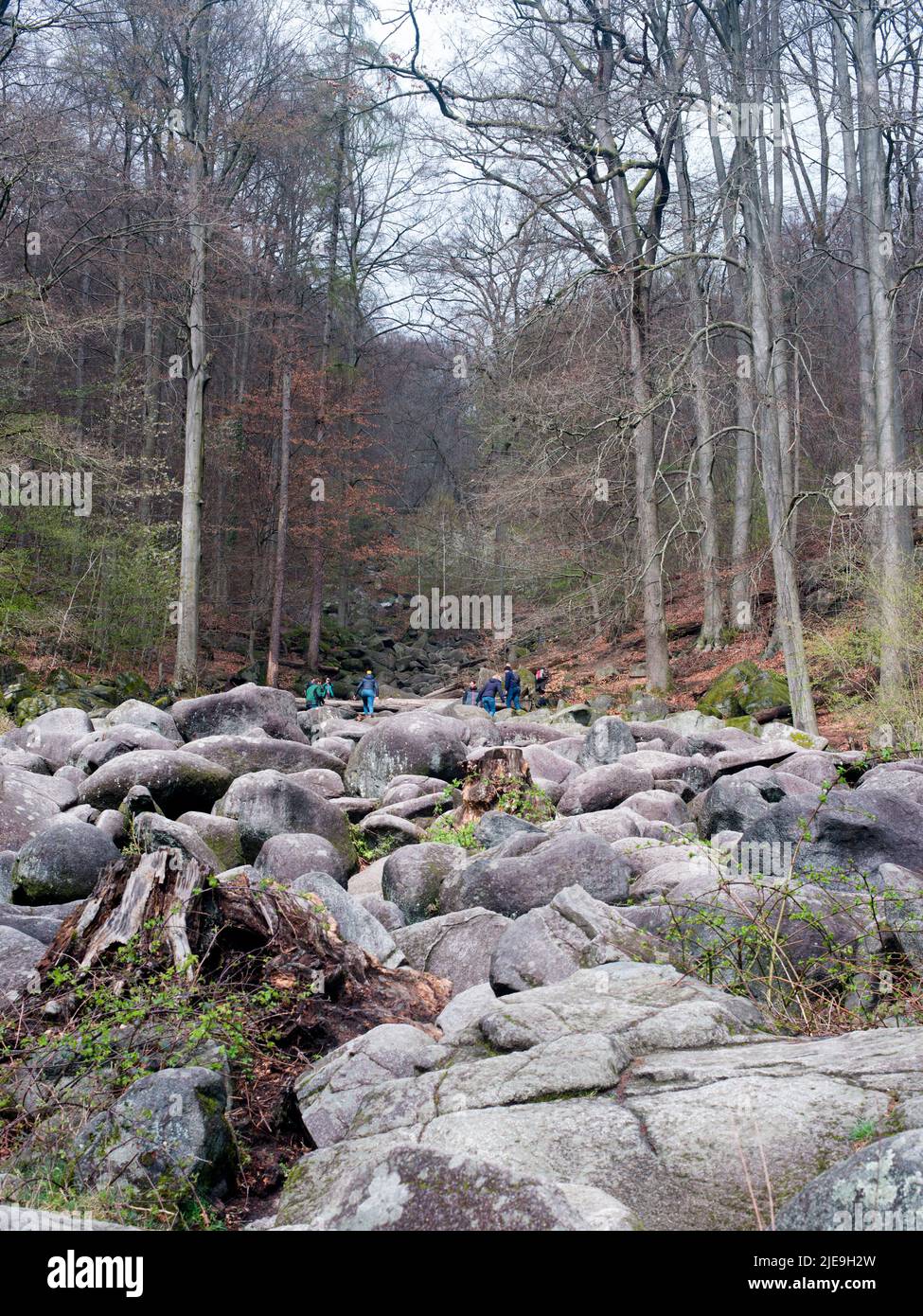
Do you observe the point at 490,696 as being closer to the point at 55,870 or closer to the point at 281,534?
the point at 281,534

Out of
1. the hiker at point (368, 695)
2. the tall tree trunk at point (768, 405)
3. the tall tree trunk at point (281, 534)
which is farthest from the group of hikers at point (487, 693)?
the tall tree trunk at point (768, 405)

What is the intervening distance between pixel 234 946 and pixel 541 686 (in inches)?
737

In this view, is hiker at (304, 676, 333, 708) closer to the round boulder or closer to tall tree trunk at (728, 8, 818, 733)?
tall tree trunk at (728, 8, 818, 733)

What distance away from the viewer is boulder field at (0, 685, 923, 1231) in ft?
9.04

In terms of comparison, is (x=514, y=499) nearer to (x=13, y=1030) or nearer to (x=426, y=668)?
(x=426, y=668)

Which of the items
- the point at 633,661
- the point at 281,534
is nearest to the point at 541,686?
the point at 633,661

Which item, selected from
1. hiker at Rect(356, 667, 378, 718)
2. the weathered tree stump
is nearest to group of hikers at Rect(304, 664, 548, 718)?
hiker at Rect(356, 667, 378, 718)

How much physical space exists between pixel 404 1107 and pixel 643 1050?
0.81 meters

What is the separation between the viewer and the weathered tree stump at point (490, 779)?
9.37 metres

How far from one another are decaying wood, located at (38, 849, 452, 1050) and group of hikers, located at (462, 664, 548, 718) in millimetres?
15692

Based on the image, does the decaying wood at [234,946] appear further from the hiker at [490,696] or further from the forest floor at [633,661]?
the hiker at [490,696]

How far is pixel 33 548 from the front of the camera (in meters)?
23.6

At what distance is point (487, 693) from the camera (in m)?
21.9
